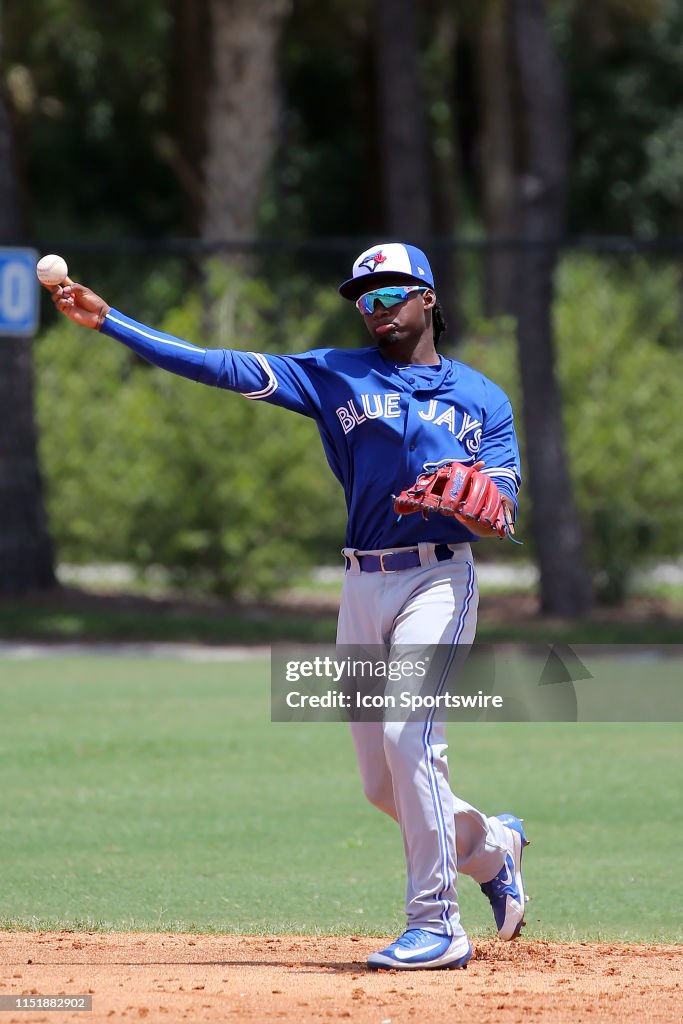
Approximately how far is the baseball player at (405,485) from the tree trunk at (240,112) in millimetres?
18337

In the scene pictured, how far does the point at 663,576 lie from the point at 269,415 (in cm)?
512

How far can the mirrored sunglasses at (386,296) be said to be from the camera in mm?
5617

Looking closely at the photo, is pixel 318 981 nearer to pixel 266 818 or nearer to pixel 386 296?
pixel 386 296

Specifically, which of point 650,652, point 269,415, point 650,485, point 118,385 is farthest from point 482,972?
point 118,385

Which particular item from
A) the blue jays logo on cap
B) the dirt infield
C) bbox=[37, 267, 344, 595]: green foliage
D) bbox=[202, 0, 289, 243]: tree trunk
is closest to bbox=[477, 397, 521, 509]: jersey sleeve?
the blue jays logo on cap

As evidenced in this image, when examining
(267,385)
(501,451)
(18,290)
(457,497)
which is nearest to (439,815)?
(457,497)

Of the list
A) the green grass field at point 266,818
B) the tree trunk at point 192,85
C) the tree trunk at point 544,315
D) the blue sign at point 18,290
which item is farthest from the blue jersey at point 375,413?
the tree trunk at point 192,85

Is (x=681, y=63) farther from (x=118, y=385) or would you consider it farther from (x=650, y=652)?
(x=650, y=652)

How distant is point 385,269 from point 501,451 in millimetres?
741

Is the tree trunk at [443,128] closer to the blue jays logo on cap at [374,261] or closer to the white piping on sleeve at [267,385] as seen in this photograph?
the blue jays logo on cap at [374,261]

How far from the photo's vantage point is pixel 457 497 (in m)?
5.21

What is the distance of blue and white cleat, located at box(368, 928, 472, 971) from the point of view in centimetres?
531

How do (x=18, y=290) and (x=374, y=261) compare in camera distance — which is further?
(x=18, y=290)

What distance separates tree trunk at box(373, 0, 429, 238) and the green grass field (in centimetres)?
1504
